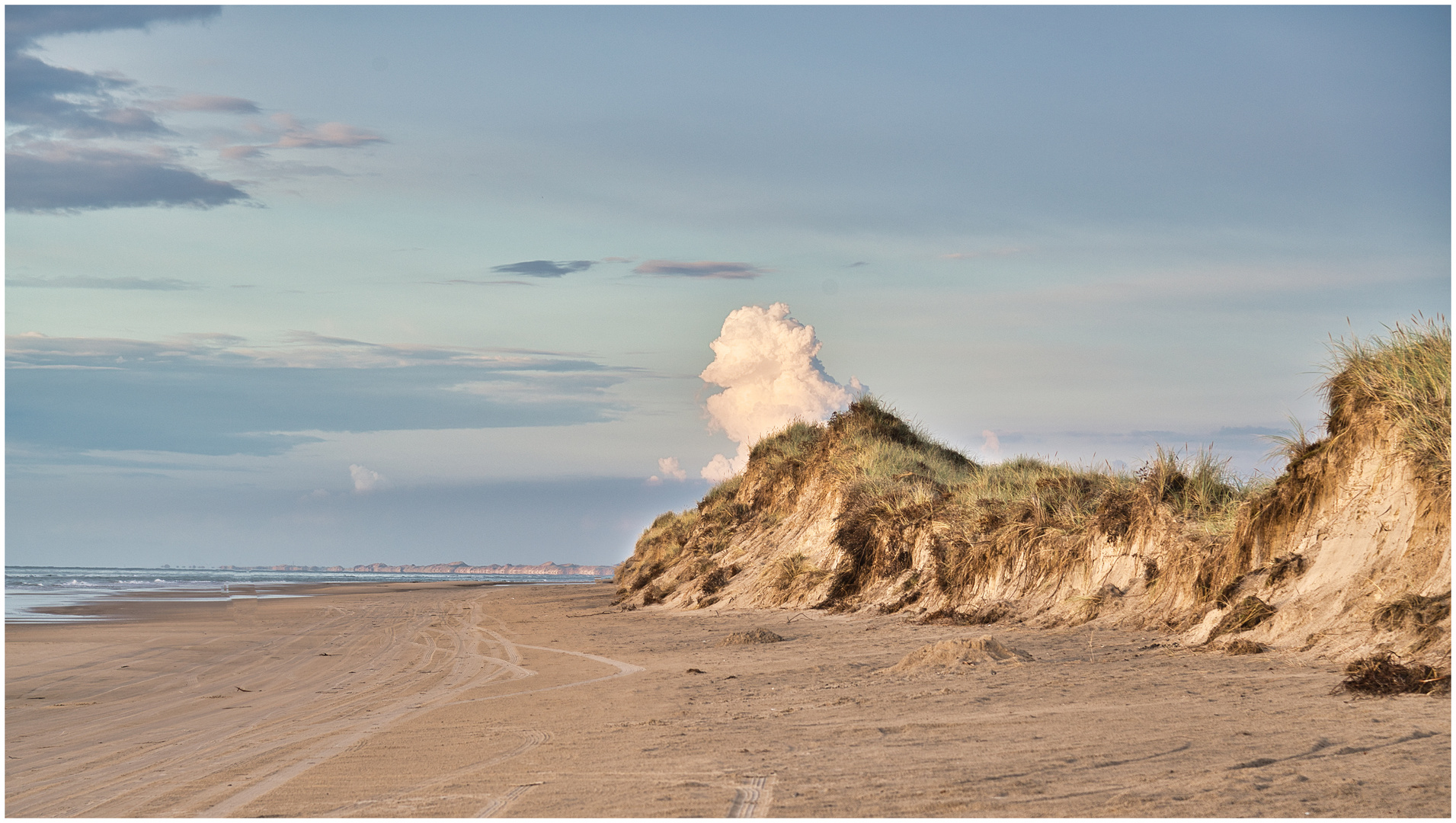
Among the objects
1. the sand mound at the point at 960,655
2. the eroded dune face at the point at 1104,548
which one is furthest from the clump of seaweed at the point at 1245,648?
the sand mound at the point at 960,655

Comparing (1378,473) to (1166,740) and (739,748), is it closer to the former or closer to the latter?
(1166,740)

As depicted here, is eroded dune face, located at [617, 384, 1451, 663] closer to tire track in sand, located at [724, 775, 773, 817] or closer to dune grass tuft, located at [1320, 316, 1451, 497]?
dune grass tuft, located at [1320, 316, 1451, 497]

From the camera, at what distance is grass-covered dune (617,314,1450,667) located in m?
9.04

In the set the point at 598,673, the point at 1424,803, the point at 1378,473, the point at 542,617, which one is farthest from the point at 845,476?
the point at 1424,803

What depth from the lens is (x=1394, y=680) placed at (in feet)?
21.9

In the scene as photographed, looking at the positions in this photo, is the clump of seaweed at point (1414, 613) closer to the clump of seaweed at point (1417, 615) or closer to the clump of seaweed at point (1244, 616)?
the clump of seaweed at point (1417, 615)

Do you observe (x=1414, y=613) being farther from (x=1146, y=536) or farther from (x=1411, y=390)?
(x=1146, y=536)

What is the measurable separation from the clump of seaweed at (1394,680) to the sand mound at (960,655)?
3.03 meters

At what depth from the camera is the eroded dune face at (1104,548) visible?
29.4ft

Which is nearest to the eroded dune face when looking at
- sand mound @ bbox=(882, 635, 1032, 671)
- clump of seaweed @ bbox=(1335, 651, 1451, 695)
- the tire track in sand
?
clump of seaweed @ bbox=(1335, 651, 1451, 695)

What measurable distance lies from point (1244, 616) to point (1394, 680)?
3.40 meters

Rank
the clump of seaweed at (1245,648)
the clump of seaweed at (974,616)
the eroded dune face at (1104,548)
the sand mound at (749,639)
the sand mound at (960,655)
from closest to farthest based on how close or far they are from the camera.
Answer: the eroded dune face at (1104,548), the clump of seaweed at (1245,648), the sand mound at (960,655), the sand mound at (749,639), the clump of seaweed at (974,616)

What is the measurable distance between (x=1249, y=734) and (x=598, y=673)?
7366 millimetres

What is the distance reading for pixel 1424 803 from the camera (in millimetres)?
4309
